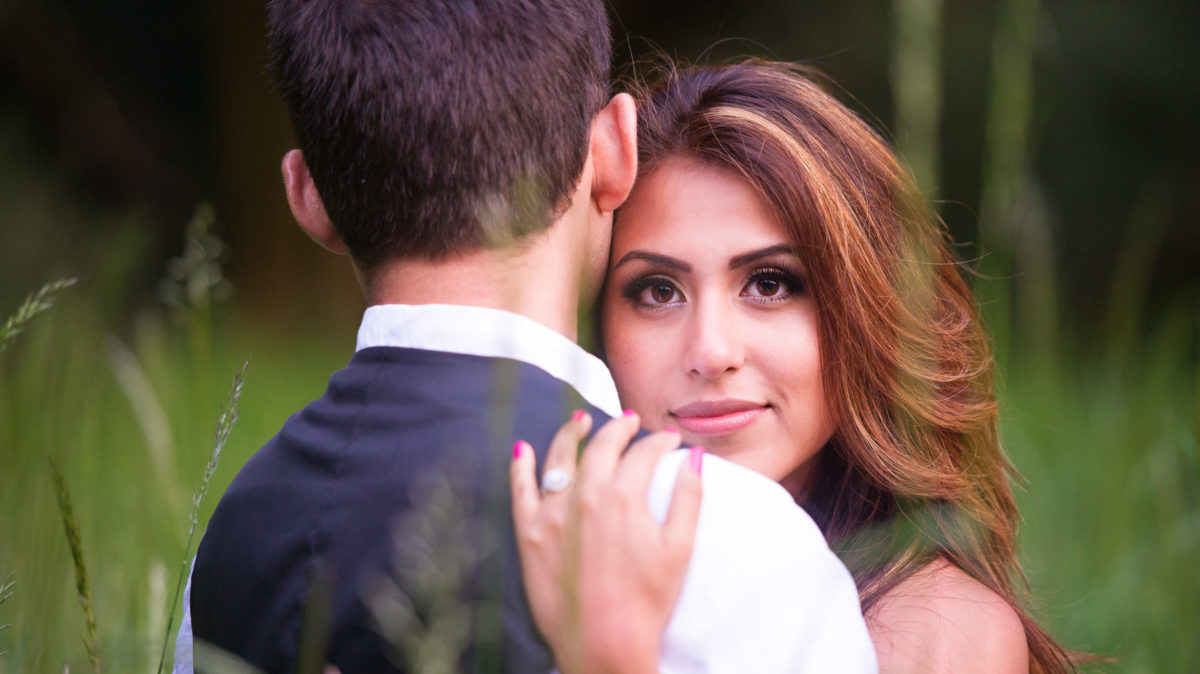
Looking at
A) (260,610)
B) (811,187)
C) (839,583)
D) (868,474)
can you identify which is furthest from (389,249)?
(868,474)

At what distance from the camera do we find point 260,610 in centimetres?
155

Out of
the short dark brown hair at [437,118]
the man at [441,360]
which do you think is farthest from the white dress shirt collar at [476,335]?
the short dark brown hair at [437,118]

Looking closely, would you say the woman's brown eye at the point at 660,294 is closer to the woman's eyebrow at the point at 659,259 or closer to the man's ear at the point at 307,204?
the woman's eyebrow at the point at 659,259

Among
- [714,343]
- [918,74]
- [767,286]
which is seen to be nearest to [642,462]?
[918,74]

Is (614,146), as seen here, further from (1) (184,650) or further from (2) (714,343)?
(1) (184,650)

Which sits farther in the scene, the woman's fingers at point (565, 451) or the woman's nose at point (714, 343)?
the woman's nose at point (714, 343)

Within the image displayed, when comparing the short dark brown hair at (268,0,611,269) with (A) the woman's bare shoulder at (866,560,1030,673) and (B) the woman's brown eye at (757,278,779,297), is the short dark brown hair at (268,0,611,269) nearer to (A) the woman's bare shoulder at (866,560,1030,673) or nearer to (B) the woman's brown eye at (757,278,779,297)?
(B) the woman's brown eye at (757,278,779,297)

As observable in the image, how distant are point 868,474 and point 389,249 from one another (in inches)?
50.5

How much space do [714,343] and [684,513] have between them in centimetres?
79

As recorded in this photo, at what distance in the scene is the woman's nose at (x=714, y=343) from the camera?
6.98 feet

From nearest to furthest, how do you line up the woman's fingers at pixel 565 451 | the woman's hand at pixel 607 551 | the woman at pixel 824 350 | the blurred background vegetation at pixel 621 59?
the woman's hand at pixel 607 551
the woman's fingers at pixel 565 451
the woman at pixel 824 350
the blurred background vegetation at pixel 621 59

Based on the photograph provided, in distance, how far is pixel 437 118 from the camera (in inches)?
64.9

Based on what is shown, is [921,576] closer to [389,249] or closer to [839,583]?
[839,583]

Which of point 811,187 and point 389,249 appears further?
point 811,187
